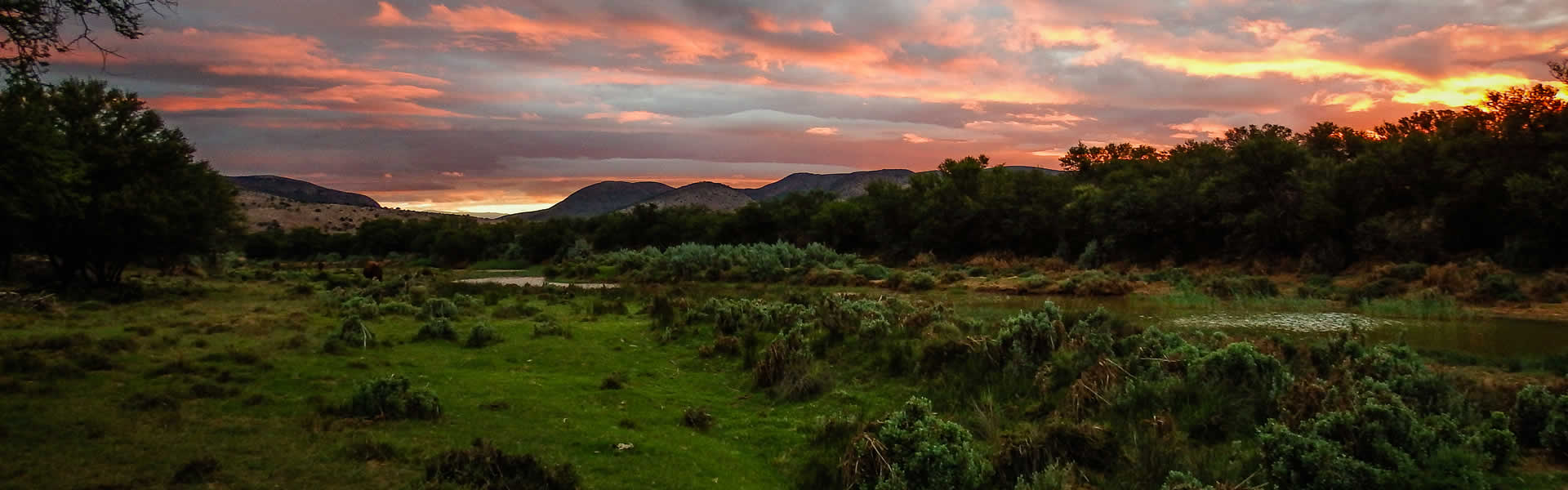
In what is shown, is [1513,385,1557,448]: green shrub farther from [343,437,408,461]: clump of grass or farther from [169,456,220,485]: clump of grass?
[169,456,220,485]: clump of grass

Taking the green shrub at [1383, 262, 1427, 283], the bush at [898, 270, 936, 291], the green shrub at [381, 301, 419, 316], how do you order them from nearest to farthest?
the green shrub at [381, 301, 419, 316] → the green shrub at [1383, 262, 1427, 283] → the bush at [898, 270, 936, 291]

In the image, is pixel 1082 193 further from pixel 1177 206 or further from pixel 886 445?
pixel 886 445

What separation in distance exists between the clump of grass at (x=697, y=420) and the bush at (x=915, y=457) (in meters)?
2.57

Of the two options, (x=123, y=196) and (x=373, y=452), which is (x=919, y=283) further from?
(x=373, y=452)

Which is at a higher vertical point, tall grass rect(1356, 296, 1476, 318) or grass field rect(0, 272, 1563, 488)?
grass field rect(0, 272, 1563, 488)

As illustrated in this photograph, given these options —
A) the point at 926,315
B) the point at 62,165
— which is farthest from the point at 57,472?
the point at 926,315

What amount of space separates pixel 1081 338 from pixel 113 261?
31450 millimetres

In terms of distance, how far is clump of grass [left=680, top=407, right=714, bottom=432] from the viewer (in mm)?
10180

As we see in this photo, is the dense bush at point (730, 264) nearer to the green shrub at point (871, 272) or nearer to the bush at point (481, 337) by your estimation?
the green shrub at point (871, 272)

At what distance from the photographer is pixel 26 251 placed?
2578 centimetres

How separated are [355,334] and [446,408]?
273 inches

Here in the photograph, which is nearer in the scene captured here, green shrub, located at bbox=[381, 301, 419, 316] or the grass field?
the grass field

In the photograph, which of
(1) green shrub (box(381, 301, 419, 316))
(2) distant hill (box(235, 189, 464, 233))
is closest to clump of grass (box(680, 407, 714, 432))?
(1) green shrub (box(381, 301, 419, 316))

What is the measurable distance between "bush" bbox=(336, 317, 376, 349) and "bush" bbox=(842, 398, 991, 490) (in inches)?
450
